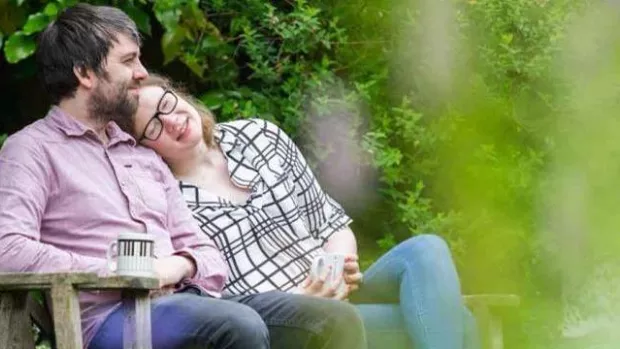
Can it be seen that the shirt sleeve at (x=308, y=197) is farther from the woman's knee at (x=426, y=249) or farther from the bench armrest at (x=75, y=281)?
the bench armrest at (x=75, y=281)

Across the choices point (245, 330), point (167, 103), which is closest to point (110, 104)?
point (167, 103)

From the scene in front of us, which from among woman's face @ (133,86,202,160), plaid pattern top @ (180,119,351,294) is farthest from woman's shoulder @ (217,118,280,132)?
woman's face @ (133,86,202,160)

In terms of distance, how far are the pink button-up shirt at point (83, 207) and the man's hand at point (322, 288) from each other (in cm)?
25

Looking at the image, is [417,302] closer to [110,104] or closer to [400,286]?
[400,286]

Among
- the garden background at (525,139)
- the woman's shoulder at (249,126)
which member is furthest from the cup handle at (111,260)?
the woman's shoulder at (249,126)

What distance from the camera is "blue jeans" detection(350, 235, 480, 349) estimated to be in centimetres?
245

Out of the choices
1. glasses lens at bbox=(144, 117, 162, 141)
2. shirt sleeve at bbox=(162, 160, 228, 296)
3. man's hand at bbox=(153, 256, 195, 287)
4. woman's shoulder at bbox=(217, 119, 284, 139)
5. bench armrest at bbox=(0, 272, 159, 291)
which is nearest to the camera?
bench armrest at bbox=(0, 272, 159, 291)

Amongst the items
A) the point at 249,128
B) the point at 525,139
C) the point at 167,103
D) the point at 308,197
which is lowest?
the point at 308,197

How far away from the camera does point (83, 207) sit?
2182 mm

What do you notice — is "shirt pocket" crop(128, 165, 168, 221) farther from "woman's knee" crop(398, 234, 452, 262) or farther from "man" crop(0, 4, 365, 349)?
"woman's knee" crop(398, 234, 452, 262)

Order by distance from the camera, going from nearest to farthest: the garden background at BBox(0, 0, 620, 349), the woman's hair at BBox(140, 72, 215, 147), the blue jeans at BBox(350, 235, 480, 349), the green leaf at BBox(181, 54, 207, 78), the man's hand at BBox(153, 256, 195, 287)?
1. the garden background at BBox(0, 0, 620, 349)
2. the man's hand at BBox(153, 256, 195, 287)
3. the blue jeans at BBox(350, 235, 480, 349)
4. the woman's hair at BBox(140, 72, 215, 147)
5. the green leaf at BBox(181, 54, 207, 78)

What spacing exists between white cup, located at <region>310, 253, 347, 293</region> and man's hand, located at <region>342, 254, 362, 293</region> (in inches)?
1.1

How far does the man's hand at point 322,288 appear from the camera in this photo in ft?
8.18

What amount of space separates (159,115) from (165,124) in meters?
0.03
